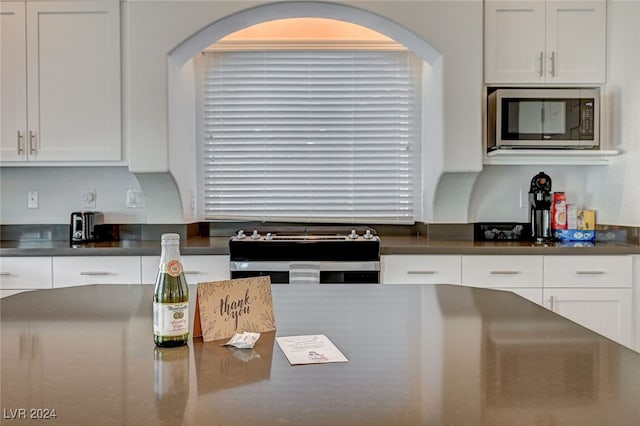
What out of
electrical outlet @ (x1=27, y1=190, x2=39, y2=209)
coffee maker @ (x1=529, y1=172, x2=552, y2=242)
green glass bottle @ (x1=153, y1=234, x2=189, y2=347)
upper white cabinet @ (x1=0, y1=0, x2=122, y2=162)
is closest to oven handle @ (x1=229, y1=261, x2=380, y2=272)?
upper white cabinet @ (x1=0, y1=0, x2=122, y2=162)

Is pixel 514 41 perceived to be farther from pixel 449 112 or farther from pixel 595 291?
pixel 595 291

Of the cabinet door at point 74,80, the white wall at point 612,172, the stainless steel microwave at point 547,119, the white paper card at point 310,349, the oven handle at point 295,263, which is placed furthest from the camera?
the cabinet door at point 74,80

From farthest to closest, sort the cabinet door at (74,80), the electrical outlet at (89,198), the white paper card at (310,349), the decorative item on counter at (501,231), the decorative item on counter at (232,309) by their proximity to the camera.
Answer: the electrical outlet at (89,198)
the decorative item on counter at (501,231)
the cabinet door at (74,80)
the decorative item on counter at (232,309)
the white paper card at (310,349)

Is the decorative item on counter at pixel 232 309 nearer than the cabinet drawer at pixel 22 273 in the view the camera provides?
Yes

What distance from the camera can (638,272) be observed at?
9.36 feet

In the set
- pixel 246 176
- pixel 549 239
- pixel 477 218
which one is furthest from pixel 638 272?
pixel 246 176

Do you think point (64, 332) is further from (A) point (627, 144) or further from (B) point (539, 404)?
(A) point (627, 144)

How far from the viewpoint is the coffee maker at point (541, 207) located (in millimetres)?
3322

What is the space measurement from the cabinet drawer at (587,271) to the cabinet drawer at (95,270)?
7.31 feet

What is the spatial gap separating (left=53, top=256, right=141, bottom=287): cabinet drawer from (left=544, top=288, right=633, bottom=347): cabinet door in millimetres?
2235

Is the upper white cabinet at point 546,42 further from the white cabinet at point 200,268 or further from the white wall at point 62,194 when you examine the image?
the white wall at point 62,194

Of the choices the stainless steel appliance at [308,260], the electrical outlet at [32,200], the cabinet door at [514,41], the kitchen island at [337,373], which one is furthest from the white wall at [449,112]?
the kitchen island at [337,373]

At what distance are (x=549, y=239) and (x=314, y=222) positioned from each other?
58.5 inches

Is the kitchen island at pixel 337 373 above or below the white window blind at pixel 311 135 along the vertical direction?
below
